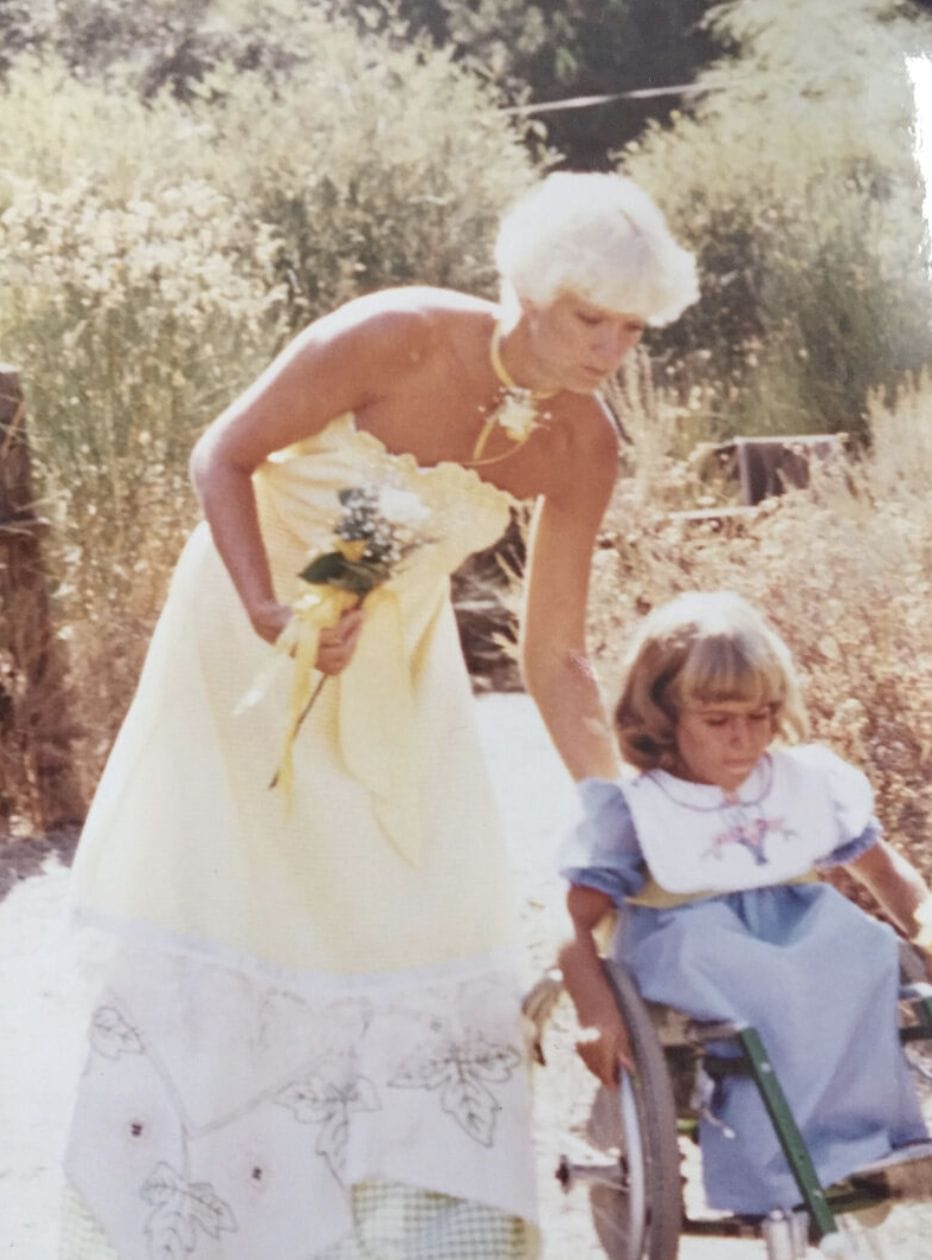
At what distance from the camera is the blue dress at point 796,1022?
1.89 metres

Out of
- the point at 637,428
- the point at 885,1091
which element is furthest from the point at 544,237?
the point at 885,1091

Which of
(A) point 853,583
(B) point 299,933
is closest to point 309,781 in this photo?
(B) point 299,933

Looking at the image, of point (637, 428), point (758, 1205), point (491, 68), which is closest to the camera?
point (758, 1205)

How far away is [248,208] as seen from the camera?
2893 millimetres

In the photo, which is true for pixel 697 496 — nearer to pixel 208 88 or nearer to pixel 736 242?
pixel 736 242

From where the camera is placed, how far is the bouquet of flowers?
79.3 inches

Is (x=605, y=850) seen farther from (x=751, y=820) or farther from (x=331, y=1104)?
(x=331, y=1104)

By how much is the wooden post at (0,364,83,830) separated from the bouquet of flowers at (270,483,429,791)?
3.73 feet

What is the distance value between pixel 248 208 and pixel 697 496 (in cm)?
95

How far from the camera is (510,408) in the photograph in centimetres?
220

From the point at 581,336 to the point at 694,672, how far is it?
A: 1.44ft

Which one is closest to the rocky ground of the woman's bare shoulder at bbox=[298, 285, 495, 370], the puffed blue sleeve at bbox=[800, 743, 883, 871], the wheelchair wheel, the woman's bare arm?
the wheelchair wheel

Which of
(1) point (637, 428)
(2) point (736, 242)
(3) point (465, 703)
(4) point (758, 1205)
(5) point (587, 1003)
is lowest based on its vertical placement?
(4) point (758, 1205)

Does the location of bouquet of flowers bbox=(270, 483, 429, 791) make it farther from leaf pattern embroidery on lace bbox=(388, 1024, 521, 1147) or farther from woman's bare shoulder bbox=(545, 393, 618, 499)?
leaf pattern embroidery on lace bbox=(388, 1024, 521, 1147)
